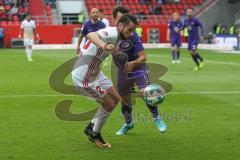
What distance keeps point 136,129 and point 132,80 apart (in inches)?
41.4

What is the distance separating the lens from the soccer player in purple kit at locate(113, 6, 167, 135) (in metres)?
9.44

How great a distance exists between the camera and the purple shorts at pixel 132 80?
9594mm

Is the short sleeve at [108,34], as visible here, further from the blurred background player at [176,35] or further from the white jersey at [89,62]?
the blurred background player at [176,35]

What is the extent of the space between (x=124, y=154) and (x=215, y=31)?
1655 inches

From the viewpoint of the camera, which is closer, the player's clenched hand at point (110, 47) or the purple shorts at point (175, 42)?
the player's clenched hand at point (110, 47)

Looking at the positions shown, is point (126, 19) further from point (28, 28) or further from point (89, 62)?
point (28, 28)

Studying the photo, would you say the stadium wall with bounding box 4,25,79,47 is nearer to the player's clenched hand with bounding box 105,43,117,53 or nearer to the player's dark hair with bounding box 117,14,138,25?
the player's dark hair with bounding box 117,14,138,25

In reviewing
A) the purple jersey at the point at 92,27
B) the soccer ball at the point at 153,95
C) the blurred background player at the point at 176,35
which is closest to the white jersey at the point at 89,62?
the soccer ball at the point at 153,95

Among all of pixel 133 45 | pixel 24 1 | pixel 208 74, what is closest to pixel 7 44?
pixel 24 1

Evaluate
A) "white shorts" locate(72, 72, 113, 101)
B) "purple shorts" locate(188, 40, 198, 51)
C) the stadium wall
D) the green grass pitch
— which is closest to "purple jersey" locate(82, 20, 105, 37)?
the green grass pitch

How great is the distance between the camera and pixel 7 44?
149 feet

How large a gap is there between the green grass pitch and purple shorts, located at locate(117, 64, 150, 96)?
2.47 feet

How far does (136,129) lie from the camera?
10.4 m

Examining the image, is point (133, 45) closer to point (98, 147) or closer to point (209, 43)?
point (98, 147)
